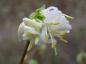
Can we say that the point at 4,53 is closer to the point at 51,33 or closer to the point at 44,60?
the point at 44,60

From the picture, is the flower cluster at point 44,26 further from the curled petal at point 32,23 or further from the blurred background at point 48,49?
the blurred background at point 48,49

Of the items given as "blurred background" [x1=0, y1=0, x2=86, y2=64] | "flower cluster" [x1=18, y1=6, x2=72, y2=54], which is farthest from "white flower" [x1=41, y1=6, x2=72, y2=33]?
"blurred background" [x1=0, y1=0, x2=86, y2=64]

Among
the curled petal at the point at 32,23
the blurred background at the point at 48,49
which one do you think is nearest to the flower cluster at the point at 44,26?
the curled petal at the point at 32,23

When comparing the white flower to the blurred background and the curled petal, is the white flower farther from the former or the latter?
the blurred background

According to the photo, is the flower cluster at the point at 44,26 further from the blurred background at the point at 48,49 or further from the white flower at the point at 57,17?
the blurred background at the point at 48,49

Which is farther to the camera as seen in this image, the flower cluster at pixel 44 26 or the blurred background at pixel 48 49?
the blurred background at pixel 48 49

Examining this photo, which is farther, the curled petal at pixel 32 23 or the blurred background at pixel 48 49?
the blurred background at pixel 48 49
